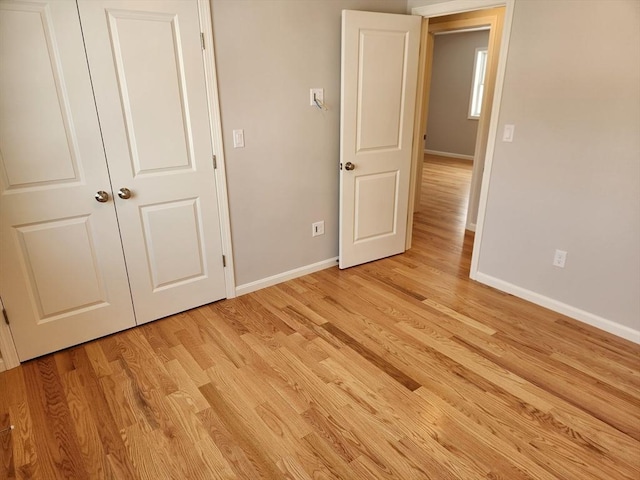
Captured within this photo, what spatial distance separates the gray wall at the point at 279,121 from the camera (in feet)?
8.52

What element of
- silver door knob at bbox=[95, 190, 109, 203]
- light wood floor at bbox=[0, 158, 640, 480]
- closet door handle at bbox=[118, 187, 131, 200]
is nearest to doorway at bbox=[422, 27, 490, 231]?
light wood floor at bbox=[0, 158, 640, 480]

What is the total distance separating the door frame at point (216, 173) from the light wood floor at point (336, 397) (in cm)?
12

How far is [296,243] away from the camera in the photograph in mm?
3262

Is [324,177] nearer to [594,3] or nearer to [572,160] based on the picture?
[572,160]

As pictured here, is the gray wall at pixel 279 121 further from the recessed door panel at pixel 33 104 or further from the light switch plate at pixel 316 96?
the recessed door panel at pixel 33 104

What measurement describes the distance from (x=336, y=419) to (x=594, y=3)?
8.70ft

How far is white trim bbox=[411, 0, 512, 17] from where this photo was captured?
2.75 m

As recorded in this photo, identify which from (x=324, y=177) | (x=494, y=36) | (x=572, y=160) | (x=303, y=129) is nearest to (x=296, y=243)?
(x=324, y=177)

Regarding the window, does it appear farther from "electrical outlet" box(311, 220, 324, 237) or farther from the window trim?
"electrical outlet" box(311, 220, 324, 237)

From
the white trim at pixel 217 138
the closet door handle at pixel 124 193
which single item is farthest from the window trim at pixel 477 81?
the closet door handle at pixel 124 193

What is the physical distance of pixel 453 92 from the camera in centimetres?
879

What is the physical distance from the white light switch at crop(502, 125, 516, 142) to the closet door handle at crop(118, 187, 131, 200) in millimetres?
2506

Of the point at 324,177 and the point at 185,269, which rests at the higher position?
the point at 324,177

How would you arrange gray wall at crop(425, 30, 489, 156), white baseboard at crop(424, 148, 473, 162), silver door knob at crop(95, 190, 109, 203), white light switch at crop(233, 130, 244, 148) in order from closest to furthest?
silver door knob at crop(95, 190, 109, 203), white light switch at crop(233, 130, 244, 148), gray wall at crop(425, 30, 489, 156), white baseboard at crop(424, 148, 473, 162)
